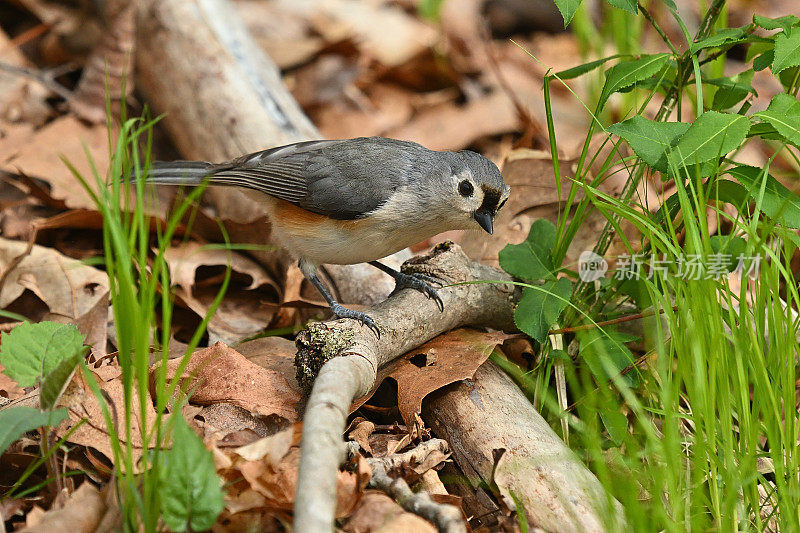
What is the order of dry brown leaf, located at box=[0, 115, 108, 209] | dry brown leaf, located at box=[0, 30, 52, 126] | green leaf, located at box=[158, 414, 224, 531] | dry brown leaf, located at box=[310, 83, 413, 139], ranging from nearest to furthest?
green leaf, located at box=[158, 414, 224, 531] < dry brown leaf, located at box=[0, 115, 108, 209] < dry brown leaf, located at box=[0, 30, 52, 126] < dry brown leaf, located at box=[310, 83, 413, 139]

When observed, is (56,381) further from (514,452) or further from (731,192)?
(731,192)

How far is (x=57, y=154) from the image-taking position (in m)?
4.90

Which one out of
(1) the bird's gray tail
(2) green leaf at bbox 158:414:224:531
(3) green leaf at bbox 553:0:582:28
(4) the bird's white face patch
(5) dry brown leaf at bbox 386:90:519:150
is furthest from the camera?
(5) dry brown leaf at bbox 386:90:519:150

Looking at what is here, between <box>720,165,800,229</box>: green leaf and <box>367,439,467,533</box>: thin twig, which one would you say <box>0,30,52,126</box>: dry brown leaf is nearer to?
<box>367,439,467,533</box>: thin twig

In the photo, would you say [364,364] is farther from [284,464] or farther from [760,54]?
[760,54]

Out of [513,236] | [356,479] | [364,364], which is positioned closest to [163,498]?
[356,479]

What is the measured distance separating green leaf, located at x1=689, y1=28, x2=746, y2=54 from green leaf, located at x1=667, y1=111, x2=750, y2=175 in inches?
13.2

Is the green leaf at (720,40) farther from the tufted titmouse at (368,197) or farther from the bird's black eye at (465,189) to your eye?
the bird's black eye at (465,189)

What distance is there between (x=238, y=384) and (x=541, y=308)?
1293 mm

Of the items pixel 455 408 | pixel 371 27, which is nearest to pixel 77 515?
pixel 455 408

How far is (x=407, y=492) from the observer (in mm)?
2402

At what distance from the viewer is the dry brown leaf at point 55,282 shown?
12.8 feet

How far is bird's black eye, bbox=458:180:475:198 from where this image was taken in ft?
11.9

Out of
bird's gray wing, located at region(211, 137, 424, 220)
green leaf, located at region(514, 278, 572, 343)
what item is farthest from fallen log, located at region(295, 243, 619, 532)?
bird's gray wing, located at region(211, 137, 424, 220)
